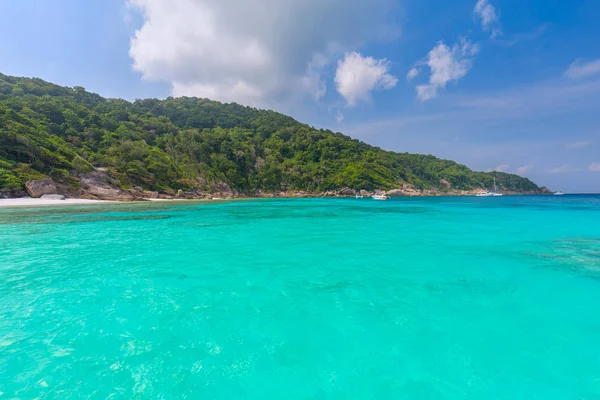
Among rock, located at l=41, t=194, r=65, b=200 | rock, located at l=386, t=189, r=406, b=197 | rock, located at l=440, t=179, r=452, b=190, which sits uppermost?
rock, located at l=440, t=179, r=452, b=190

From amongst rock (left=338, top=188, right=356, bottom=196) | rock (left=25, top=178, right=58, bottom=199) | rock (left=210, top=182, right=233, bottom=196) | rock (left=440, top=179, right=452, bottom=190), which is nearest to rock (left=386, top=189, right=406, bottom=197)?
rock (left=338, top=188, right=356, bottom=196)

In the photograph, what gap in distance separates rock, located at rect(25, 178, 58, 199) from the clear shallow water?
46246 mm

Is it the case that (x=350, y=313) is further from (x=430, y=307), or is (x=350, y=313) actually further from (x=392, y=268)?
(x=392, y=268)

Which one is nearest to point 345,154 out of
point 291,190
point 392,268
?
point 291,190

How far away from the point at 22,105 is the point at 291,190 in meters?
90.3

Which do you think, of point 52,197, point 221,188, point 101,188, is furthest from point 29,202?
point 221,188

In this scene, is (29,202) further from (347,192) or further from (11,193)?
(347,192)

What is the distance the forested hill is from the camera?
5556 centimetres

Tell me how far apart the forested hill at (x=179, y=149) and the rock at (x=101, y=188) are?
5.51 feet

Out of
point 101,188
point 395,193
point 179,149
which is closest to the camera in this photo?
point 101,188

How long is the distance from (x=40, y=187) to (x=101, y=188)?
11.0 meters

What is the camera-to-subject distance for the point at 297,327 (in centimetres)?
603

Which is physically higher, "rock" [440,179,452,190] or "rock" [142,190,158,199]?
"rock" [440,179,452,190]

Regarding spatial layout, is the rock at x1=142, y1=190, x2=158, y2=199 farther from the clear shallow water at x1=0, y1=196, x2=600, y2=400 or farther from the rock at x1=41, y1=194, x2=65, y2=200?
the clear shallow water at x1=0, y1=196, x2=600, y2=400
